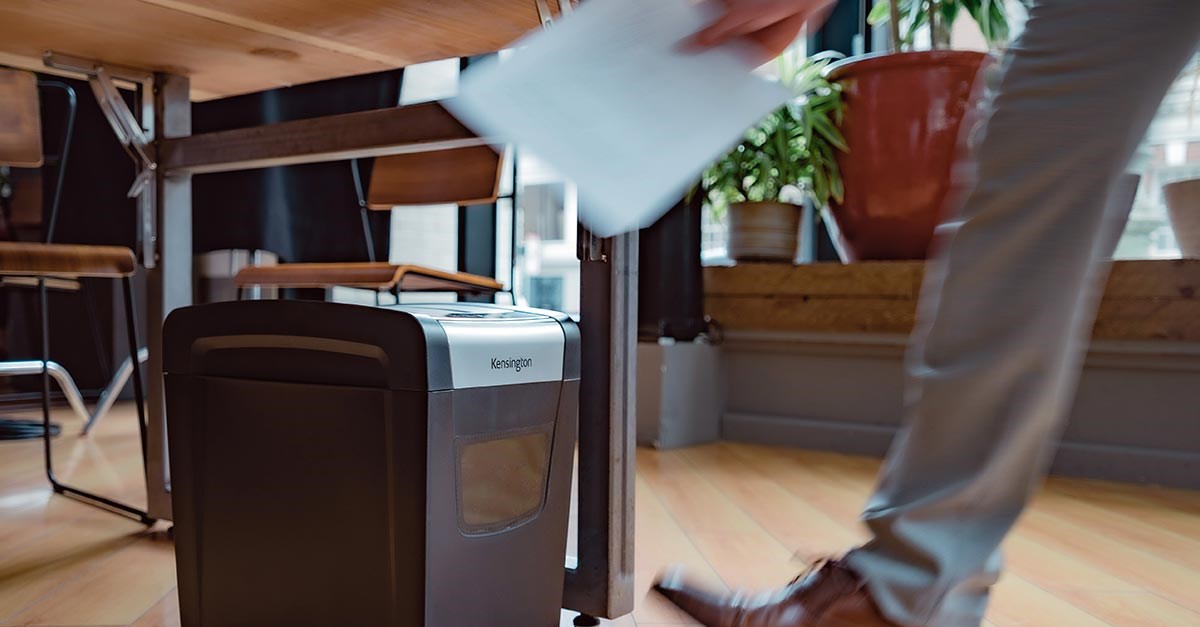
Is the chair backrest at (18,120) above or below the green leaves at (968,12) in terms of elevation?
below

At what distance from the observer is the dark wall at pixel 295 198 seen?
116 inches

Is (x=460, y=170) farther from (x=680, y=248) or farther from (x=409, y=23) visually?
(x=409, y=23)

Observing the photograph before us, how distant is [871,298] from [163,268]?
5.30ft

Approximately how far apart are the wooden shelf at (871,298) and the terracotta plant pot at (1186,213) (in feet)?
0.21

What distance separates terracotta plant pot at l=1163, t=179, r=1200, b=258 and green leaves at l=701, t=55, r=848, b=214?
730 millimetres

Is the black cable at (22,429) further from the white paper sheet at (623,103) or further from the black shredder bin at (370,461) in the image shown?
the white paper sheet at (623,103)

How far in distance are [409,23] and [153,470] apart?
791 mm

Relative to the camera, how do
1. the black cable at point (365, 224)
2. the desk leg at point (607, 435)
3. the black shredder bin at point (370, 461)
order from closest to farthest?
the black shredder bin at point (370, 461)
the desk leg at point (607, 435)
the black cable at point (365, 224)

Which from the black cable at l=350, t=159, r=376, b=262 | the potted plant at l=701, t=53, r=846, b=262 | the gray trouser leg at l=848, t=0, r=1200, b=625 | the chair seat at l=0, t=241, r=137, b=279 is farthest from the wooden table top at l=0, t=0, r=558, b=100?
the potted plant at l=701, t=53, r=846, b=262

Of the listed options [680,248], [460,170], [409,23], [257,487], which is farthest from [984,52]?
[257,487]

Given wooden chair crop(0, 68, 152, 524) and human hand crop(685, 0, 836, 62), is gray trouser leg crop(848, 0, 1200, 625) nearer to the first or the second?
human hand crop(685, 0, 836, 62)

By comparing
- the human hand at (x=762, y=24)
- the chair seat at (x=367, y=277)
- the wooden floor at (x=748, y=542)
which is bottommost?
the wooden floor at (x=748, y=542)

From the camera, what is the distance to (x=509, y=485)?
2.80 ft

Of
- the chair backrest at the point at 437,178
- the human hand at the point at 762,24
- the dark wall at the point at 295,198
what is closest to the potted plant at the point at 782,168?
the chair backrest at the point at 437,178
